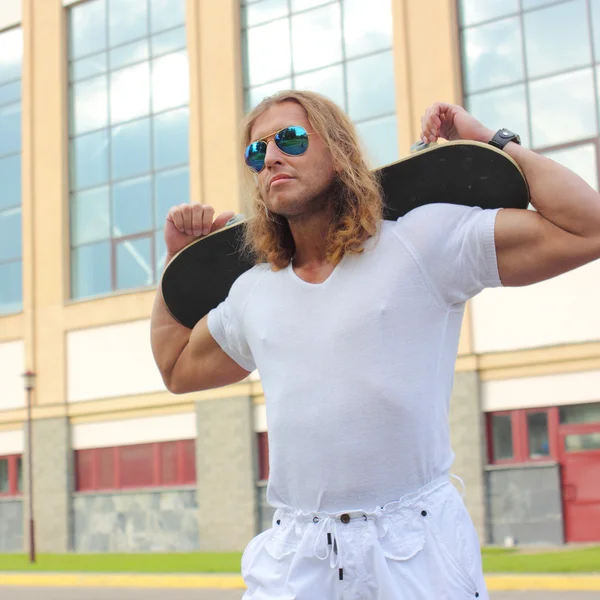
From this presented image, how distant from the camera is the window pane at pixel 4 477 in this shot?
2702 centimetres

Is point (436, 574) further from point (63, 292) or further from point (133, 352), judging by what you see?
point (63, 292)

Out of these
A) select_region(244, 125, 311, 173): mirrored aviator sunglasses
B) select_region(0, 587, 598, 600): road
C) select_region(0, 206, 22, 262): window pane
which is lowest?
select_region(0, 587, 598, 600): road

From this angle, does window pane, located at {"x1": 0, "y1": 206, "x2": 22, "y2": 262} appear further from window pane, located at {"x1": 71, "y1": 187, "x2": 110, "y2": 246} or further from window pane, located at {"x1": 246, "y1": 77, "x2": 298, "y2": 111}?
window pane, located at {"x1": 246, "y1": 77, "x2": 298, "y2": 111}

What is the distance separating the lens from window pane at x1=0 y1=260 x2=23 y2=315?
1067 inches

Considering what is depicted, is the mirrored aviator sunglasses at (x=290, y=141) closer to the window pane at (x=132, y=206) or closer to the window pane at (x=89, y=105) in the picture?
the window pane at (x=132, y=206)

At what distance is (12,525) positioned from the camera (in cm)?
2669

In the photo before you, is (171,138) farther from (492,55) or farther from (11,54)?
(492,55)

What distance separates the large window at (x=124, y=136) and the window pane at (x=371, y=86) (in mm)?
4259

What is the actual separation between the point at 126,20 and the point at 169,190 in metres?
4.45

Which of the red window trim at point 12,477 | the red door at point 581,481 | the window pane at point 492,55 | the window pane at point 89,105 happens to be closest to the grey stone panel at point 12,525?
the red window trim at point 12,477

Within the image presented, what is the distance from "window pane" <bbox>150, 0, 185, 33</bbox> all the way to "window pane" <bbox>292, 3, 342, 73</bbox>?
3.13 metres

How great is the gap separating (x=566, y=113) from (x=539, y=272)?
1781 centimetres

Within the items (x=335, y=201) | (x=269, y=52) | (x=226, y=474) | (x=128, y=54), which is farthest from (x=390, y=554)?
(x=128, y=54)

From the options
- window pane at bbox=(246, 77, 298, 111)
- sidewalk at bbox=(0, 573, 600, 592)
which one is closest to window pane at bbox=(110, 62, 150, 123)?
window pane at bbox=(246, 77, 298, 111)
